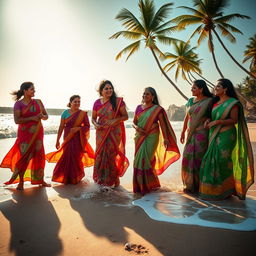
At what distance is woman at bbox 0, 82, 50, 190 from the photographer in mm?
4578

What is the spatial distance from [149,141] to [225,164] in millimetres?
1312

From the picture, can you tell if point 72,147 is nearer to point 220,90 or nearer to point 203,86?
point 203,86

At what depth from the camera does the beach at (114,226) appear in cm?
227

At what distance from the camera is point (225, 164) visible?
372 cm

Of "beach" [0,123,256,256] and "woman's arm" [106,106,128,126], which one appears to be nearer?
"beach" [0,123,256,256]

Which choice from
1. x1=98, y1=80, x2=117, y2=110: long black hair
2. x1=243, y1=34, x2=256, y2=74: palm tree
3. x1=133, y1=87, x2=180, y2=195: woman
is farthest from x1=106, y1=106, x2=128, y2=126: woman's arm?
x1=243, y1=34, x2=256, y2=74: palm tree

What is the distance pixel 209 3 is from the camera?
1537 cm

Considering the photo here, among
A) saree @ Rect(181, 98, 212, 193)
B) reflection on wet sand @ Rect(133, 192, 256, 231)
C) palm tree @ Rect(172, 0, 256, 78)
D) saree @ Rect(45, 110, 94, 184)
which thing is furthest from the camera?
palm tree @ Rect(172, 0, 256, 78)

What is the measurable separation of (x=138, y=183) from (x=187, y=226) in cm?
161

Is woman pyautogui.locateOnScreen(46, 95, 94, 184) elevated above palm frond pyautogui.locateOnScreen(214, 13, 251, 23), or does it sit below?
below

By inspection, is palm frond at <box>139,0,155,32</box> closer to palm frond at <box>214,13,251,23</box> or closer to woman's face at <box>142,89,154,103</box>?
palm frond at <box>214,13,251,23</box>

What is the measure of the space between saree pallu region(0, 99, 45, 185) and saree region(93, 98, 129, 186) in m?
1.14

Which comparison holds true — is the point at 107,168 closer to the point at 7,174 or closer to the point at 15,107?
the point at 15,107

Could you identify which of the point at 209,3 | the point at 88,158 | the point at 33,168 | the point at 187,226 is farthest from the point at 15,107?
the point at 209,3
